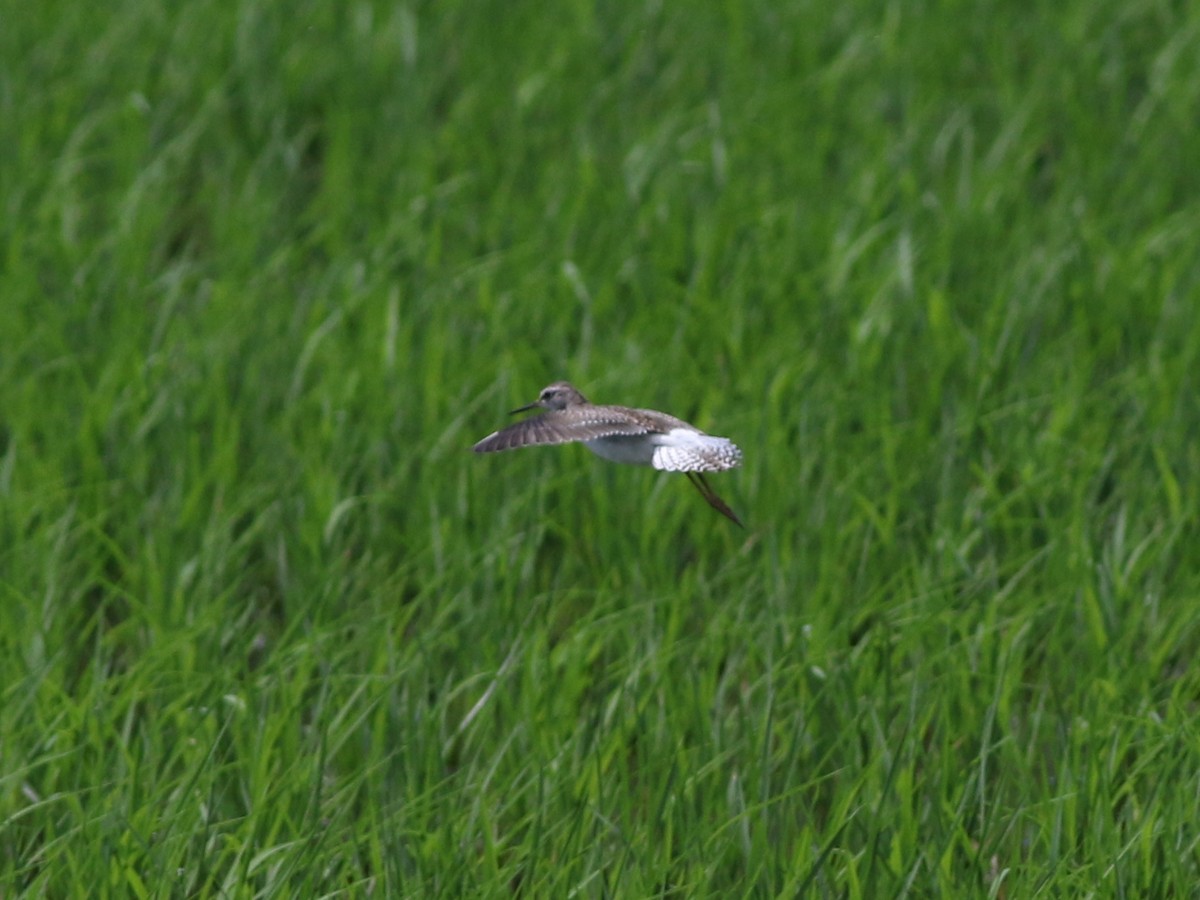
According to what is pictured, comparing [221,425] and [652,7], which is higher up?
[652,7]

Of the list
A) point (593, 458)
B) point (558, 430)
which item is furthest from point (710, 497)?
point (593, 458)

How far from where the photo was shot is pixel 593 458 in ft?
12.2

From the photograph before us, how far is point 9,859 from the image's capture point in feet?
9.14

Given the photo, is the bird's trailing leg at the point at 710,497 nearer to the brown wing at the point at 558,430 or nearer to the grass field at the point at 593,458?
the brown wing at the point at 558,430

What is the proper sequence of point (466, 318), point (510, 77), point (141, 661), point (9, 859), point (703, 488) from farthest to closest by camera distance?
point (510, 77)
point (466, 318)
point (141, 661)
point (9, 859)
point (703, 488)

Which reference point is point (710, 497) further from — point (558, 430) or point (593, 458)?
point (593, 458)

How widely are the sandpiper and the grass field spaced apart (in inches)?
36.7

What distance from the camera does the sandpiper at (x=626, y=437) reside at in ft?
5.67

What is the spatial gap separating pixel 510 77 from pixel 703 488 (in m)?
4.23

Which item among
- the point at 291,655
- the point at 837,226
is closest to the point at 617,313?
the point at 837,226

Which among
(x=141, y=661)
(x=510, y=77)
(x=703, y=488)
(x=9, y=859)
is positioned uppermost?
(x=510, y=77)

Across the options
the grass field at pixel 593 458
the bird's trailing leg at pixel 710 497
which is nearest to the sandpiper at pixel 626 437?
the bird's trailing leg at pixel 710 497

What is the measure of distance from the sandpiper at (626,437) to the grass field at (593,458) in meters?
0.93

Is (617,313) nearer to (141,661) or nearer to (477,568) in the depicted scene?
(477,568)
